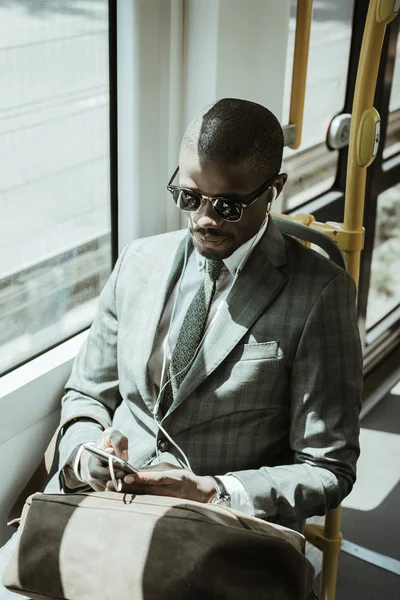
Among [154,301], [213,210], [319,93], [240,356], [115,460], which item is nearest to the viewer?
[115,460]

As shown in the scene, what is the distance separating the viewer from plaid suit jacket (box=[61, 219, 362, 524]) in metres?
1.84

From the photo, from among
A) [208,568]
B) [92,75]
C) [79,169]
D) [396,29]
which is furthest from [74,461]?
[396,29]

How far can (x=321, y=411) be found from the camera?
1845 millimetres

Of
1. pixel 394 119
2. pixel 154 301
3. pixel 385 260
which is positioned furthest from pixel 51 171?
pixel 385 260

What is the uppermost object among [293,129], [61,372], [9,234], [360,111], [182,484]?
[360,111]

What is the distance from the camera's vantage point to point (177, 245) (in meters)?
2.07

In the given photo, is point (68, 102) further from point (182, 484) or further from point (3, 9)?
point (182, 484)

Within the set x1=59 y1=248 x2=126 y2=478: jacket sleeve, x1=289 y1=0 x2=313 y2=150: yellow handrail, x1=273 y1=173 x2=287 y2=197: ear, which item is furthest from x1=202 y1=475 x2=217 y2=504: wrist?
x1=289 y1=0 x2=313 y2=150: yellow handrail

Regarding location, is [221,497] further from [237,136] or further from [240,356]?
[237,136]

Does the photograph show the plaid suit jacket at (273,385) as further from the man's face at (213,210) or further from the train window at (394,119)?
the train window at (394,119)

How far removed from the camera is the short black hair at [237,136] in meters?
1.73

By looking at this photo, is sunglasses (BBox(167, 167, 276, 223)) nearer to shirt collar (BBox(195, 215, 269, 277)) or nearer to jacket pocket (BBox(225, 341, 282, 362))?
shirt collar (BBox(195, 215, 269, 277))

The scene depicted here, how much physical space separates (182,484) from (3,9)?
3.86 feet

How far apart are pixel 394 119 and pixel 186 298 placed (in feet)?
7.10
